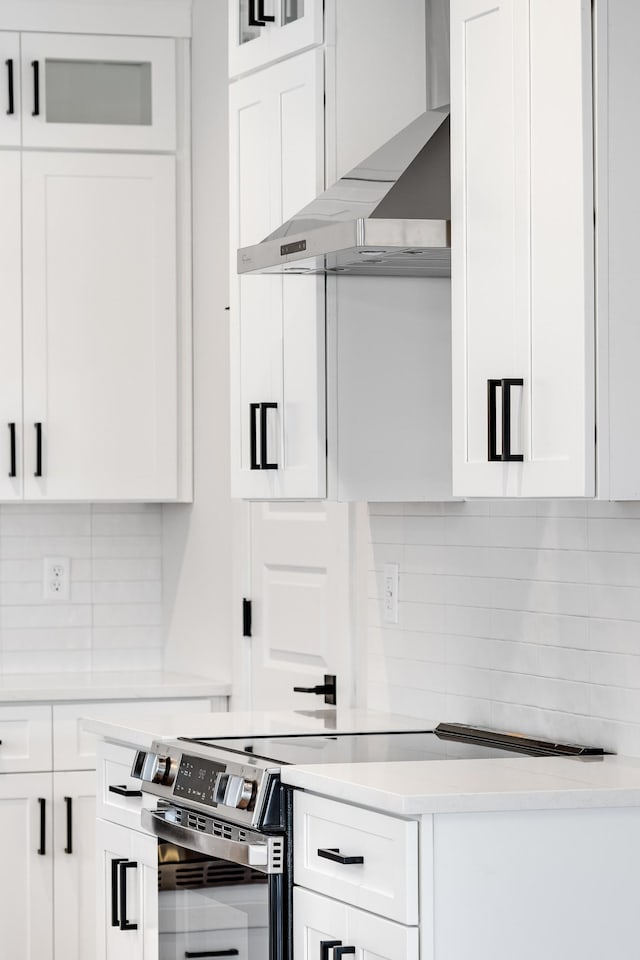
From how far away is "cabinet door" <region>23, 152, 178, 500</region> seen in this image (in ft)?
13.8

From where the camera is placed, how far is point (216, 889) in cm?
261

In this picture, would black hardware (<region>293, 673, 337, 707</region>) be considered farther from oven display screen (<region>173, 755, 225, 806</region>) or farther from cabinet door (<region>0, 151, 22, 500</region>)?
cabinet door (<region>0, 151, 22, 500</region>)

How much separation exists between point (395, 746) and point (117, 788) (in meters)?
0.64

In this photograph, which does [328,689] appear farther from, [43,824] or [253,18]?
[253,18]

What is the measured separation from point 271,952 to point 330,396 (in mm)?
1079

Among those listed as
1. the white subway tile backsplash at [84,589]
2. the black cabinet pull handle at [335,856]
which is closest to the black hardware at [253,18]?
the black cabinet pull handle at [335,856]

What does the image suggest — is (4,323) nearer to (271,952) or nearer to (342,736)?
(342,736)

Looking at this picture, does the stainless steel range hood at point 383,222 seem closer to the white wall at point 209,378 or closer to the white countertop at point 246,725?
the white countertop at point 246,725

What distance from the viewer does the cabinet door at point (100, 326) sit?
4195mm

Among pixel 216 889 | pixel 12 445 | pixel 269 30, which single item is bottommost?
pixel 216 889

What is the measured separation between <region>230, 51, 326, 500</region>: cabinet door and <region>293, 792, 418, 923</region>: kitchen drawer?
0.79 m

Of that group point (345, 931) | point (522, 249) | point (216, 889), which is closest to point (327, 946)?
point (345, 931)

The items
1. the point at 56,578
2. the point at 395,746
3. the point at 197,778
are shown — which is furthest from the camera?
the point at 56,578

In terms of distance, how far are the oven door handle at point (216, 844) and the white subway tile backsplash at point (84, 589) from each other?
1753 mm
